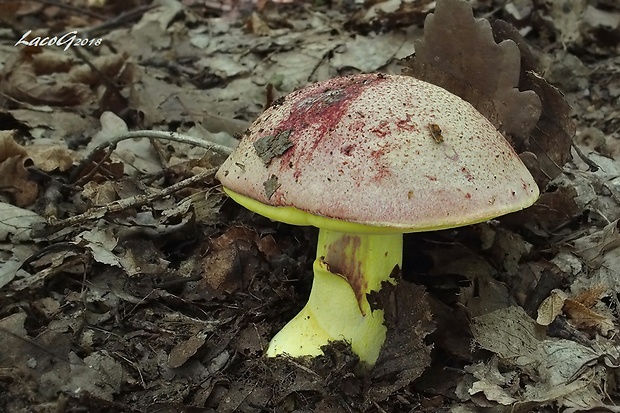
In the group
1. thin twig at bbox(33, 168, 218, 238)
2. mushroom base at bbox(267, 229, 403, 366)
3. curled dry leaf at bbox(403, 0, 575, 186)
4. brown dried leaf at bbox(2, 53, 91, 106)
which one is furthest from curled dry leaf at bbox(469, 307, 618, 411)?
brown dried leaf at bbox(2, 53, 91, 106)

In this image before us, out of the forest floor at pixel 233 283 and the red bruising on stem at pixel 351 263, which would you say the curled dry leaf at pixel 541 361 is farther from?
the red bruising on stem at pixel 351 263

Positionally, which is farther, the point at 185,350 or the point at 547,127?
the point at 547,127

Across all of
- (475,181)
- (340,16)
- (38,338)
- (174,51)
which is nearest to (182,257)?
(38,338)

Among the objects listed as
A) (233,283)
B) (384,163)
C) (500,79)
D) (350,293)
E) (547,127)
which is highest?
(384,163)

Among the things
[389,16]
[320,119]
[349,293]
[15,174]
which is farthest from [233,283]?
[389,16]

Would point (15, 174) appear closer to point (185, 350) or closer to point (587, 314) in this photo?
point (185, 350)

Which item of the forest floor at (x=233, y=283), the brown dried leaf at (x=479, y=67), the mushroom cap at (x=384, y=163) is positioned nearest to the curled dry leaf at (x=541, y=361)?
the forest floor at (x=233, y=283)

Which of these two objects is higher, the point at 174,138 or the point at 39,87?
the point at 174,138

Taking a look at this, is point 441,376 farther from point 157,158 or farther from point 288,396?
point 157,158
